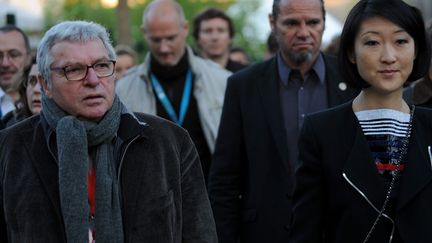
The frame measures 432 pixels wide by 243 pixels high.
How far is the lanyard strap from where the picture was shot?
8164 mm

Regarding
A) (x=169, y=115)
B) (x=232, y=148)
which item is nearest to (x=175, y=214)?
(x=232, y=148)

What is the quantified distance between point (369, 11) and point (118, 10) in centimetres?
1153

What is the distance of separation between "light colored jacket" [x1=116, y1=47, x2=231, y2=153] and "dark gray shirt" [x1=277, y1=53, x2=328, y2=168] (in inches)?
68.0

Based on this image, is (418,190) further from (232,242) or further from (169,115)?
(169,115)

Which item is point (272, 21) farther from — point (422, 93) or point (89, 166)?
point (89, 166)

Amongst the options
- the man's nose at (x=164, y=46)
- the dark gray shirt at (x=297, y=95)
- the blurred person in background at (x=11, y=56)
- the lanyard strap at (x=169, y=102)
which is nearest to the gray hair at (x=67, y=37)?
the dark gray shirt at (x=297, y=95)

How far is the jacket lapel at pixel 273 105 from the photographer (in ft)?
20.0

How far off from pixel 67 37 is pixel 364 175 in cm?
155

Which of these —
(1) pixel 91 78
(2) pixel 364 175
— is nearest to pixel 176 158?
(1) pixel 91 78

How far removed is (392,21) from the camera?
4512mm

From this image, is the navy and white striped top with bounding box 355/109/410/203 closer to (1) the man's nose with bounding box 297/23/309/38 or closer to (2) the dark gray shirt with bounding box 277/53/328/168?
(2) the dark gray shirt with bounding box 277/53/328/168

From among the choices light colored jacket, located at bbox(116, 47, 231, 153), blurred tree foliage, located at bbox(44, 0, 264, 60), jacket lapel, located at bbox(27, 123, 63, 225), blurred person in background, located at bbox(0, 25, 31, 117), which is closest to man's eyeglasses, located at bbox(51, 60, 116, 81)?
jacket lapel, located at bbox(27, 123, 63, 225)

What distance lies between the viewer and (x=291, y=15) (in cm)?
650

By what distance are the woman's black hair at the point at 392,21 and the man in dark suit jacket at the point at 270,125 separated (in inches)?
58.3
